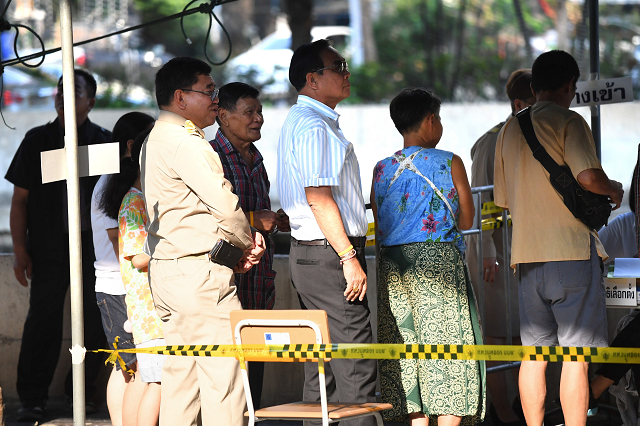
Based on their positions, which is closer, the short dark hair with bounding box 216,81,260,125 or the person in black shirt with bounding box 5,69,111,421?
the short dark hair with bounding box 216,81,260,125

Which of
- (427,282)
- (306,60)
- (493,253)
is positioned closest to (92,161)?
(306,60)

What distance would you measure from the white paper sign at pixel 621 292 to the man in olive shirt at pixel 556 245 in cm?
29

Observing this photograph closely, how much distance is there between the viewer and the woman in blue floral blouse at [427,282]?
4211 mm

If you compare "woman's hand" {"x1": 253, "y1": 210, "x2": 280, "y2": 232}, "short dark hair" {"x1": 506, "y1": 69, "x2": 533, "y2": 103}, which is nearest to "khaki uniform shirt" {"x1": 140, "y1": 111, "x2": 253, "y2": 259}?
"woman's hand" {"x1": 253, "y1": 210, "x2": 280, "y2": 232}

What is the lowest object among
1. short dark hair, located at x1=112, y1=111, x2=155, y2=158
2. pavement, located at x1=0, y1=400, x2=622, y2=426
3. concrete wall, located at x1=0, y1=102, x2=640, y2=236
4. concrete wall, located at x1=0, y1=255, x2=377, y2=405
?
pavement, located at x1=0, y1=400, x2=622, y2=426

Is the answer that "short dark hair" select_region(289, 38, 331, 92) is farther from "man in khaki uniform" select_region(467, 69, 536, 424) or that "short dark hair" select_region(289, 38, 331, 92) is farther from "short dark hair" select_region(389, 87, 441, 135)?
"man in khaki uniform" select_region(467, 69, 536, 424)

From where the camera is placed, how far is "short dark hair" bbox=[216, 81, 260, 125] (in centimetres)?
471

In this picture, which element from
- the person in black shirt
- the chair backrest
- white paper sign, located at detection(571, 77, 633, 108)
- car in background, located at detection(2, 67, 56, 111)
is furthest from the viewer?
car in background, located at detection(2, 67, 56, 111)

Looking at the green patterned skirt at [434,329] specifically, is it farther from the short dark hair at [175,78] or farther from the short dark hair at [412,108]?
the short dark hair at [175,78]

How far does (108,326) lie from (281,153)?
4.68 ft

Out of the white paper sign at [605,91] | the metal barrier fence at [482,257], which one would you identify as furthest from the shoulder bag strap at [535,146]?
the white paper sign at [605,91]

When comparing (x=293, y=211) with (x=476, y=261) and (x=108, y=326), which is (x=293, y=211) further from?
(x=476, y=261)

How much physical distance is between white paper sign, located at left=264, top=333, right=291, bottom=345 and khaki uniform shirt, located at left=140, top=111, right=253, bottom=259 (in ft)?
1.67

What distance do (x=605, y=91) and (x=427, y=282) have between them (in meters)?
2.06
